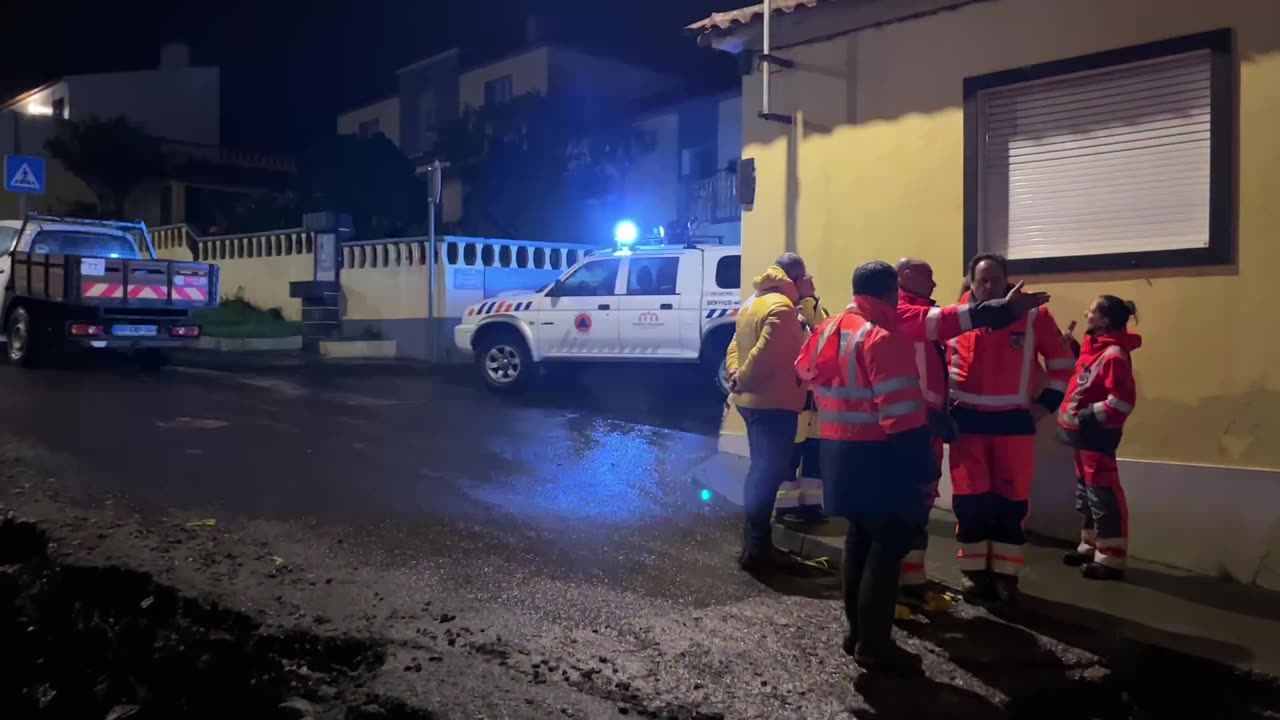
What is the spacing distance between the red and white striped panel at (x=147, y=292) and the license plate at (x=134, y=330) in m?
0.38

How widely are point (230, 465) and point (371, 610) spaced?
12.3 feet

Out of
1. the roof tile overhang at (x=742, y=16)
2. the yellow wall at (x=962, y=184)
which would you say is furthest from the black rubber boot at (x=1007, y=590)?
the roof tile overhang at (x=742, y=16)

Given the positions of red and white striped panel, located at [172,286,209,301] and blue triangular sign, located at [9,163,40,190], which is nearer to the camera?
red and white striped panel, located at [172,286,209,301]

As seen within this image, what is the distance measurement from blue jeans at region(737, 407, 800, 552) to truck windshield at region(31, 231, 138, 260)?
11.2m

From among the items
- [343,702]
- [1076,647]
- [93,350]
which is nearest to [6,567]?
[343,702]

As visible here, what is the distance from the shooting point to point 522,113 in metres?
23.4

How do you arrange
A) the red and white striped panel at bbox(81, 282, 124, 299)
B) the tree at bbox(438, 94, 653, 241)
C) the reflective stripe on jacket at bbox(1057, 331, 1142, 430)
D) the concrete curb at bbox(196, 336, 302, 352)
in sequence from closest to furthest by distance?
the reflective stripe on jacket at bbox(1057, 331, 1142, 430)
the red and white striped panel at bbox(81, 282, 124, 299)
the concrete curb at bbox(196, 336, 302, 352)
the tree at bbox(438, 94, 653, 241)

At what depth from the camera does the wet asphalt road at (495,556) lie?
412 cm

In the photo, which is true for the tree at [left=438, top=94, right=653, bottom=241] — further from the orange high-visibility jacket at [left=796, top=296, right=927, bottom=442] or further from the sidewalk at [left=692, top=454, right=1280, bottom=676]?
the orange high-visibility jacket at [left=796, top=296, right=927, bottom=442]

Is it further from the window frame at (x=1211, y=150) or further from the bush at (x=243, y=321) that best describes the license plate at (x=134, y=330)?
the window frame at (x=1211, y=150)

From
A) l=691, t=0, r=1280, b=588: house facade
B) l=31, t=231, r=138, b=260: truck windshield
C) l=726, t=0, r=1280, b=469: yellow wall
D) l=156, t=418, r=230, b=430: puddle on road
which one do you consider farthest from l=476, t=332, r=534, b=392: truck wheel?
A: l=691, t=0, r=1280, b=588: house facade

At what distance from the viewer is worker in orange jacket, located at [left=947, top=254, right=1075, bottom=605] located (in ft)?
16.6

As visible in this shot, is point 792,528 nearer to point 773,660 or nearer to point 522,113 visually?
point 773,660

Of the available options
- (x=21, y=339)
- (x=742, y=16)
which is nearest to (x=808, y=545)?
(x=742, y=16)
